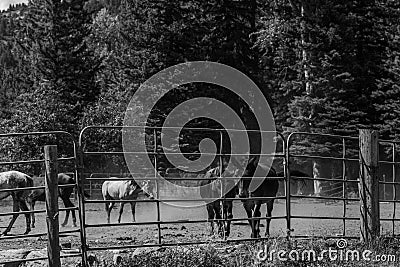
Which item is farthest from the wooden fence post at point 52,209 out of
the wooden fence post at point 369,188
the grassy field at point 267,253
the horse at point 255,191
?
the wooden fence post at point 369,188

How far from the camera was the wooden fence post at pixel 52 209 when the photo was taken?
764 cm

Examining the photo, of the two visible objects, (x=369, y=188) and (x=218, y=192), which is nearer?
(x=369, y=188)

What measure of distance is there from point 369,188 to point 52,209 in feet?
15.2

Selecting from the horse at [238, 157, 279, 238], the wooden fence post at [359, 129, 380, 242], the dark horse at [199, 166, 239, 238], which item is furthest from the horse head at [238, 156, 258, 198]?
the wooden fence post at [359, 129, 380, 242]

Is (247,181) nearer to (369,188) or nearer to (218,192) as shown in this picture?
(218,192)

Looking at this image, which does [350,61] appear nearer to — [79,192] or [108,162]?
[108,162]

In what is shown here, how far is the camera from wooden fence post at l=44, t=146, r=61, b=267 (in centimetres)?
764

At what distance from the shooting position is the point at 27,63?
4494 centimetres

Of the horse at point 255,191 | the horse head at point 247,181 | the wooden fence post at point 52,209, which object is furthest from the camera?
the horse head at point 247,181

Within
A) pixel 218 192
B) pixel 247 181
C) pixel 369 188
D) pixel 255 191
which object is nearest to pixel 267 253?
pixel 369 188

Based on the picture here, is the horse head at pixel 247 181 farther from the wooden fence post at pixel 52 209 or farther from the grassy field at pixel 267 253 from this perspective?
the wooden fence post at pixel 52 209

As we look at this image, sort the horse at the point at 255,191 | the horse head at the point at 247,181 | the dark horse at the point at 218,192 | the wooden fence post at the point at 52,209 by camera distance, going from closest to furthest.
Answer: the wooden fence post at the point at 52,209
the horse at the point at 255,191
the horse head at the point at 247,181
the dark horse at the point at 218,192

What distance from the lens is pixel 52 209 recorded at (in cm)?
775

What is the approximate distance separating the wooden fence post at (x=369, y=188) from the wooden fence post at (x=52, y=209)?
447 centimetres
